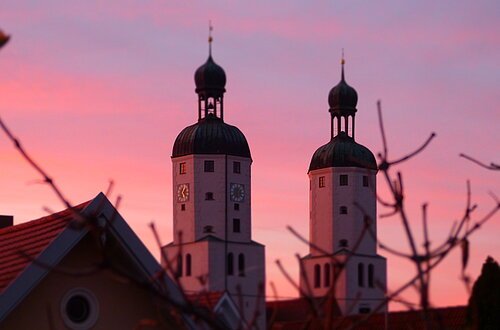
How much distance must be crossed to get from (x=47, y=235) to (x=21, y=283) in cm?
60

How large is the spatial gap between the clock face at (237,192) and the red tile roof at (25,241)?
4100 inches

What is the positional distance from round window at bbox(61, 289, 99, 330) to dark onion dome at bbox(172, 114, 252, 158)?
338 feet

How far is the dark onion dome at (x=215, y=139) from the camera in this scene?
113m

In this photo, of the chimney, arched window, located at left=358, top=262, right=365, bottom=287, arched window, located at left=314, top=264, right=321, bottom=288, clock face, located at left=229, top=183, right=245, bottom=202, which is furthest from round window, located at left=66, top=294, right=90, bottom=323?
arched window, located at left=314, top=264, right=321, bottom=288

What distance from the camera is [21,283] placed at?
8.65 m

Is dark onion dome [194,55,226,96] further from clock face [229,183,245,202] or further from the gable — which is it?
the gable

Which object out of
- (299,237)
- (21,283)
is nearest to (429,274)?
(299,237)

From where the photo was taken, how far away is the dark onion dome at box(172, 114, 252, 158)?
113062 millimetres

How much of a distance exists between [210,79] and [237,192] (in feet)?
30.1

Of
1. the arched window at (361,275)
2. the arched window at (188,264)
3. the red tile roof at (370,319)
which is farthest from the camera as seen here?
the arched window at (361,275)

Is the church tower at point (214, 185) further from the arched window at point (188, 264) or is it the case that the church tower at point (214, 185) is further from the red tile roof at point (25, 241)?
the red tile roof at point (25, 241)

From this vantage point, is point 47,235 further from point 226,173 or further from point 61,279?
point 226,173

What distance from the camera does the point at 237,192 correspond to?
377 ft

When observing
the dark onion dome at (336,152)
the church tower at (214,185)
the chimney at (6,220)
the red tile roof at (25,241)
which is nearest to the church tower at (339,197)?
the dark onion dome at (336,152)
